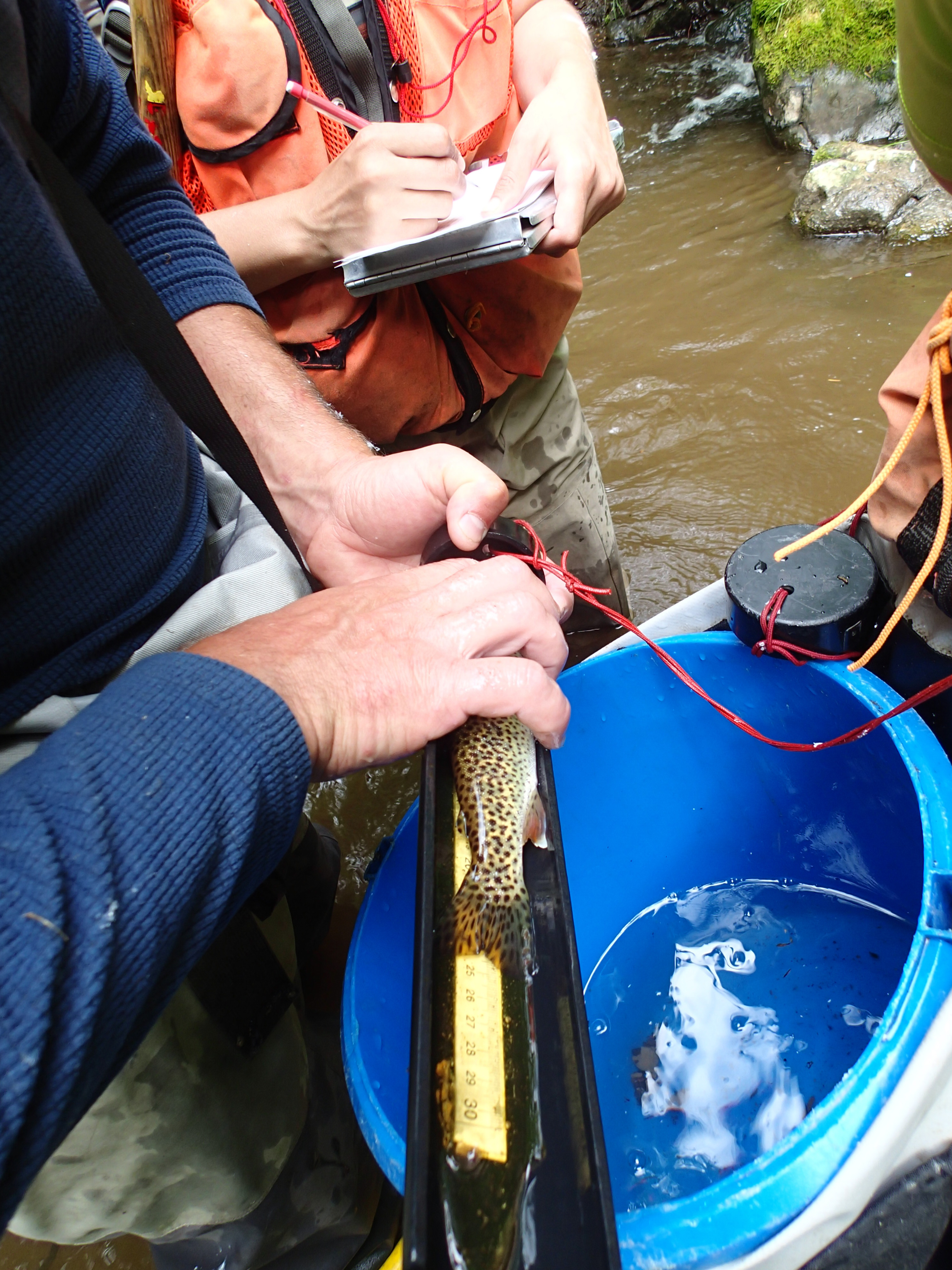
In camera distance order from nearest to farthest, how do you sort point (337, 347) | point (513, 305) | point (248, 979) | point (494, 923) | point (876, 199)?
point (494, 923)
point (248, 979)
point (337, 347)
point (513, 305)
point (876, 199)

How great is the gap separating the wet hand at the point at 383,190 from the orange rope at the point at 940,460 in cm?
96

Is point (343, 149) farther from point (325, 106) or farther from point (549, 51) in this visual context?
point (549, 51)

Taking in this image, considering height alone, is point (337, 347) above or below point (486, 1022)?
above

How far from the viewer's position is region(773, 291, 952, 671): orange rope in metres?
1.04

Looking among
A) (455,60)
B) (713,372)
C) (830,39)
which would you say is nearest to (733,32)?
(830,39)

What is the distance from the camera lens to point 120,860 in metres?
0.67

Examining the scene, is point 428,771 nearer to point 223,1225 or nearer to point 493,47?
point 223,1225

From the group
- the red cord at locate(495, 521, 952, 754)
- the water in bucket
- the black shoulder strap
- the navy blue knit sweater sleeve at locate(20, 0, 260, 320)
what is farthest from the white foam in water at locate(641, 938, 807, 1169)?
the navy blue knit sweater sleeve at locate(20, 0, 260, 320)

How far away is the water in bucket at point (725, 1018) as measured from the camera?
130cm

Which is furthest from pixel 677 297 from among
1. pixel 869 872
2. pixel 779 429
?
pixel 869 872

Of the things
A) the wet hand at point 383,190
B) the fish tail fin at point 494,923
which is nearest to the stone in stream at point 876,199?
the wet hand at point 383,190

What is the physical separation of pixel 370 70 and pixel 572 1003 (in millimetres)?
1852

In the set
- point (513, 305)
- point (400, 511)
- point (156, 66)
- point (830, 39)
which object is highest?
point (156, 66)

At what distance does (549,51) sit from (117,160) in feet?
3.93
